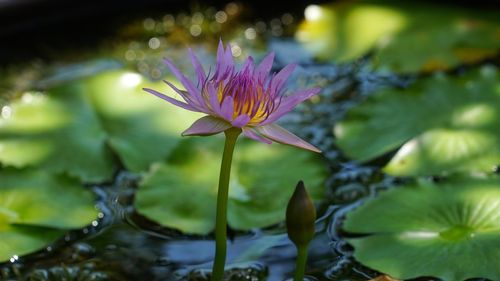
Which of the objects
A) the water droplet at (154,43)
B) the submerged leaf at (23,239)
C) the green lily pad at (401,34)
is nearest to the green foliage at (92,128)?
the submerged leaf at (23,239)

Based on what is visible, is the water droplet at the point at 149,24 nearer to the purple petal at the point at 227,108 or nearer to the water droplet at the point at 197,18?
the water droplet at the point at 197,18

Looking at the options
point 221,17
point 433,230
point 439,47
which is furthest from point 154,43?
point 433,230

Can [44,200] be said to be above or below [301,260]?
above

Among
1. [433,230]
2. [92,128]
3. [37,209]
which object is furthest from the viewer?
[92,128]

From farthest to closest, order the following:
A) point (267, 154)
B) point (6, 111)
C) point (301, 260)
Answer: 1. point (6, 111)
2. point (267, 154)
3. point (301, 260)

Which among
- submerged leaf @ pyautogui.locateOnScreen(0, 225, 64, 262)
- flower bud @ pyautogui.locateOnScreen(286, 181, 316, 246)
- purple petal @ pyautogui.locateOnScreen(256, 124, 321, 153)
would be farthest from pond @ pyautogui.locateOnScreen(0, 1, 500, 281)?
purple petal @ pyautogui.locateOnScreen(256, 124, 321, 153)

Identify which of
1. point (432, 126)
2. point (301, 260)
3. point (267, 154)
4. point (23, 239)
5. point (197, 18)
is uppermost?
point (197, 18)

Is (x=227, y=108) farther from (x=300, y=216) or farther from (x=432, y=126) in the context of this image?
(x=432, y=126)
